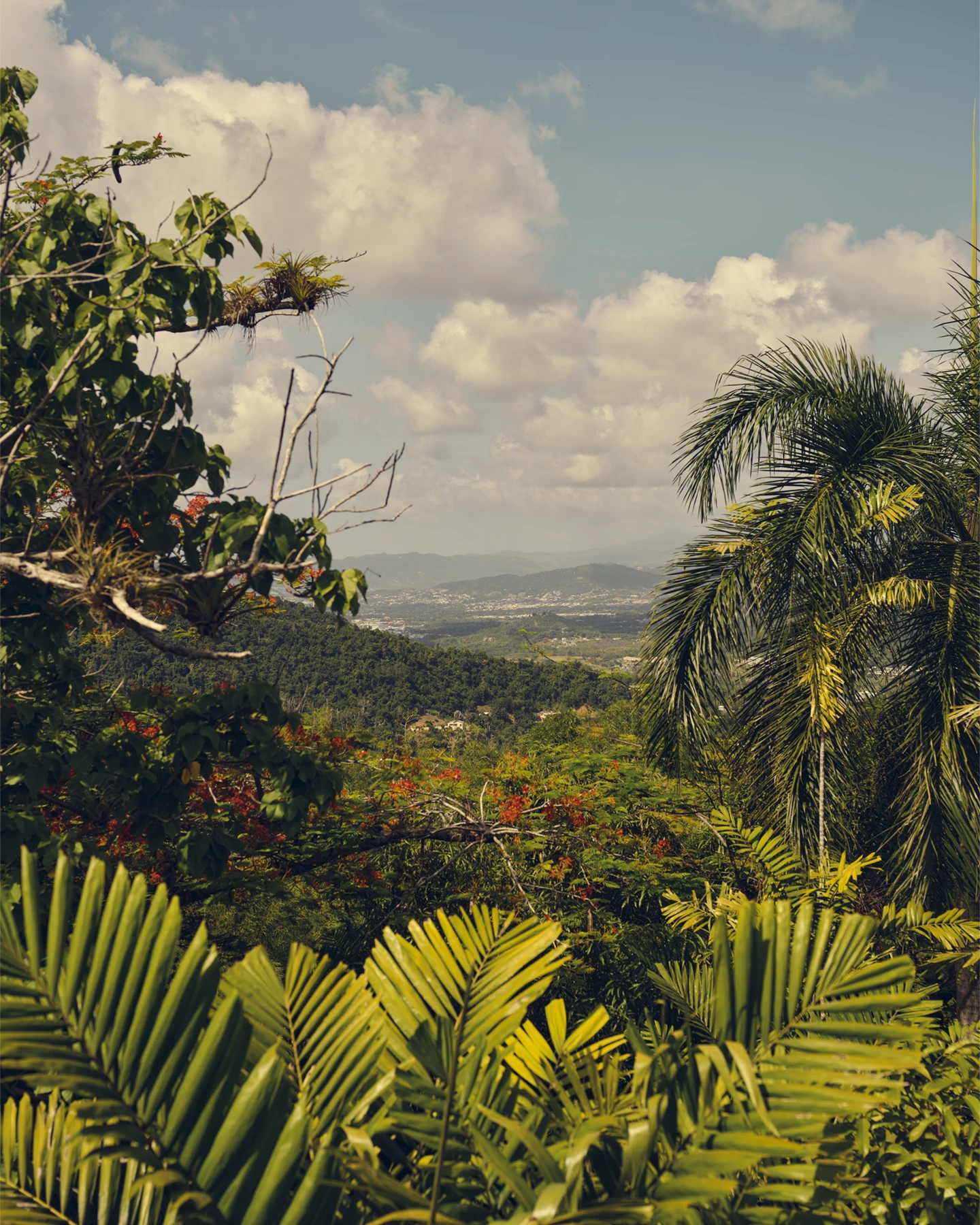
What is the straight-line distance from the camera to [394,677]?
1772 inches

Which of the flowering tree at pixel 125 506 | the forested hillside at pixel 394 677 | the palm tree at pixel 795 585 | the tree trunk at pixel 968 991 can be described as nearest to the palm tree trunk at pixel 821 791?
the palm tree at pixel 795 585

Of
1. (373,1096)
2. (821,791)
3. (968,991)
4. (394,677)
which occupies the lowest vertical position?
(394,677)

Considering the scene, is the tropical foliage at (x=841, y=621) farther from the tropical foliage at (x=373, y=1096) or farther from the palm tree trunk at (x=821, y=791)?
the tropical foliage at (x=373, y=1096)

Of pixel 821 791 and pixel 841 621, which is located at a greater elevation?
pixel 841 621

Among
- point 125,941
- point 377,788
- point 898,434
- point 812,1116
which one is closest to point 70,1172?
point 125,941

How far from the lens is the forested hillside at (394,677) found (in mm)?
37344

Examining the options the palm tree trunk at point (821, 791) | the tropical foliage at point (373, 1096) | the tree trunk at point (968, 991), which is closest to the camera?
the tropical foliage at point (373, 1096)

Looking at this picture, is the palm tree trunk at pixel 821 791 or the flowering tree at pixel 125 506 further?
the palm tree trunk at pixel 821 791

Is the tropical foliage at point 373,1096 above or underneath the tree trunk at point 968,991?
above

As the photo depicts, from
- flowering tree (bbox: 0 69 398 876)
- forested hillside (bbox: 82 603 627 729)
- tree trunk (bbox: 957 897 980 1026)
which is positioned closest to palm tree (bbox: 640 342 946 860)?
tree trunk (bbox: 957 897 980 1026)

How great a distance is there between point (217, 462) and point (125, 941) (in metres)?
2.45

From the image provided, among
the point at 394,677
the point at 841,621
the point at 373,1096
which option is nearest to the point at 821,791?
the point at 841,621

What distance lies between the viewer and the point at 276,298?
3.35 metres

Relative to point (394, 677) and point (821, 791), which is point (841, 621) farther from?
point (394, 677)
